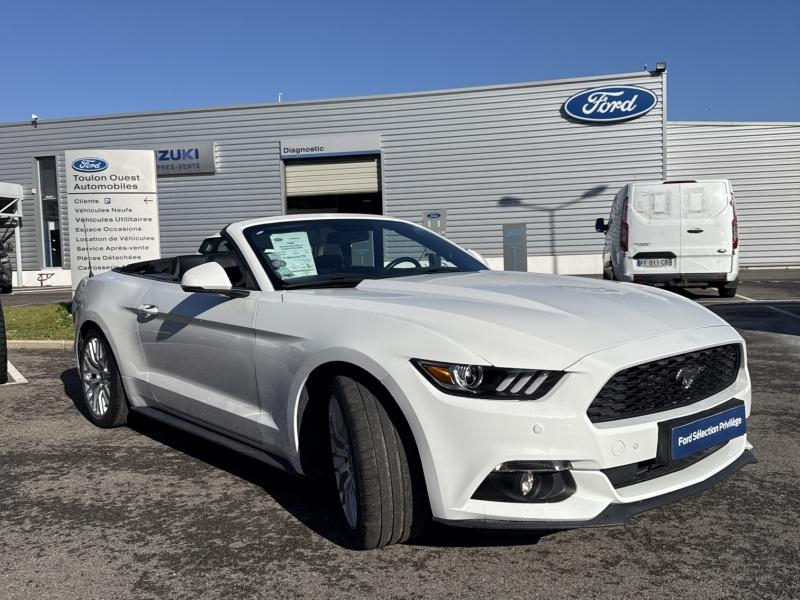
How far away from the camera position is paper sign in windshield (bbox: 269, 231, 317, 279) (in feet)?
11.8

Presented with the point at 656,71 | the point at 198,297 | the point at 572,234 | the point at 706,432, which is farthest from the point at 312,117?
the point at 706,432

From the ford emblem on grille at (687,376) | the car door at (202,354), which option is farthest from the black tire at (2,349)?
the ford emblem on grille at (687,376)

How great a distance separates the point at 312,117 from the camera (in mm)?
23969

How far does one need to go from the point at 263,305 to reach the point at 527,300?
120cm

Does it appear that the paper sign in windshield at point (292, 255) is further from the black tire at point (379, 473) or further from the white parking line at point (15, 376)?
the white parking line at point (15, 376)

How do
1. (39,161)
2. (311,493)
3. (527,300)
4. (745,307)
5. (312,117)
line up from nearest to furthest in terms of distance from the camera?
(527,300) < (311,493) < (745,307) < (312,117) < (39,161)

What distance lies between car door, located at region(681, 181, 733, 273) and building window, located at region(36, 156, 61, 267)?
22774 mm

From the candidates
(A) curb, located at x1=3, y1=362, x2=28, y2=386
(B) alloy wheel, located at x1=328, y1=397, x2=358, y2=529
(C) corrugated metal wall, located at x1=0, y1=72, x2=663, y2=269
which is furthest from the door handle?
(C) corrugated metal wall, located at x1=0, y1=72, x2=663, y2=269

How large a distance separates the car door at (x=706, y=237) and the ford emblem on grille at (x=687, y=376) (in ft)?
33.4

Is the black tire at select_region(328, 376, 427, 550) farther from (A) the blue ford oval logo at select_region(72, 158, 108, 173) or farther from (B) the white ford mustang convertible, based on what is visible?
(A) the blue ford oval logo at select_region(72, 158, 108, 173)

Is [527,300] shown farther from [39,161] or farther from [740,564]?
[39,161]

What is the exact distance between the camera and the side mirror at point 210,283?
3463 millimetres

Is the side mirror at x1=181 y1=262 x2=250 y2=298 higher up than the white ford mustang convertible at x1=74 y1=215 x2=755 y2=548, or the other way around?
Result: the side mirror at x1=181 y1=262 x2=250 y2=298

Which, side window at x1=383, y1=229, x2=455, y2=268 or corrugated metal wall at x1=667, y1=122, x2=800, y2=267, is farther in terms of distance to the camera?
corrugated metal wall at x1=667, y1=122, x2=800, y2=267
